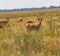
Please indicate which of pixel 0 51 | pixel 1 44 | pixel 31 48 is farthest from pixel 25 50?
pixel 1 44

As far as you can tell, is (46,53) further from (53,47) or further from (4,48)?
(4,48)

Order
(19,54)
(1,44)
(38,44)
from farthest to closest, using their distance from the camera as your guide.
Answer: (1,44) < (38,44) < (19,54)

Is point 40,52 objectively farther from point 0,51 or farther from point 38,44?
point 0,51

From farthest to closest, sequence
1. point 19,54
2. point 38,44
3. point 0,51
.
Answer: point 38,44
point 0,51
point 19,54

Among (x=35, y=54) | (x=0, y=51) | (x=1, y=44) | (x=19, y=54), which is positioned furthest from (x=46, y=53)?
(x=1, y=44)

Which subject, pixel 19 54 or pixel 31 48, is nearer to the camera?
pixel 19 54

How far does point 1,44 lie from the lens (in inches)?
391

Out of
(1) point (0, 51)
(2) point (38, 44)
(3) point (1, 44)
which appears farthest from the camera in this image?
(3) point (1, 44)

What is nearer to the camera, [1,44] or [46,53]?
[46,53]

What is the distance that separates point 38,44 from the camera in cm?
934

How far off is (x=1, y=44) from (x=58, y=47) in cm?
241

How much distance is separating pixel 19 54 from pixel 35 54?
55cm

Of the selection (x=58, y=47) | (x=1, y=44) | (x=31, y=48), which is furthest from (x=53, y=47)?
(x=1, y=44)

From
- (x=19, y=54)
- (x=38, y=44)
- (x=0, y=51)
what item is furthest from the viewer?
(x=38, y=44)
